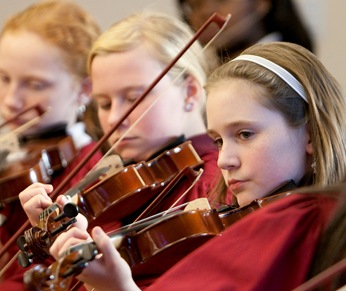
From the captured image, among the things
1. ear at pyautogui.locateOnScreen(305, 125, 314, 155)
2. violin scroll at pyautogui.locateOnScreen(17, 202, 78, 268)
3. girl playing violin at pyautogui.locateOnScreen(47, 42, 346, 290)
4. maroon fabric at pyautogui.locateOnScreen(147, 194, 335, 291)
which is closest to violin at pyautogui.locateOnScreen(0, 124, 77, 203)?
violin scroll at pyautogui.locateOnScreen(17, 202, 78, 268)

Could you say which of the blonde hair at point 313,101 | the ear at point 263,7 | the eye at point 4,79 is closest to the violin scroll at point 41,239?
the blonde hair at point 313,101

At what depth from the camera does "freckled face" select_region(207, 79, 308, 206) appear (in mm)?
1451

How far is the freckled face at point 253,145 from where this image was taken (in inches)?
Result: 57.1

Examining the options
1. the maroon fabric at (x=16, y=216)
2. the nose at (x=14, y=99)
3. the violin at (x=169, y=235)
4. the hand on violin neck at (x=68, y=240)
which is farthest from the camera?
the nose at (x=14, y=99)

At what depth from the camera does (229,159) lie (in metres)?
1.45

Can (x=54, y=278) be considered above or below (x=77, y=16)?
below

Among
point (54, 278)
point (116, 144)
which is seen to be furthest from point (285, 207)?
point (116, 144)

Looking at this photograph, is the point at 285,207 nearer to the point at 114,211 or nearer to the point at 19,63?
the point at 114,211

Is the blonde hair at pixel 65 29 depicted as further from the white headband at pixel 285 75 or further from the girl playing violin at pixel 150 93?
the white headband at pixel 285 75

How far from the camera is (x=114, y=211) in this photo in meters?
1.79

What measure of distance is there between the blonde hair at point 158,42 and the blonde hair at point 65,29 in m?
0.37

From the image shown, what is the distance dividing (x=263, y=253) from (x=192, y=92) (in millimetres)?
887

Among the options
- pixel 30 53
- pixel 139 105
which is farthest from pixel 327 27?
pixel 139 105

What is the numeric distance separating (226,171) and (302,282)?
37cm
